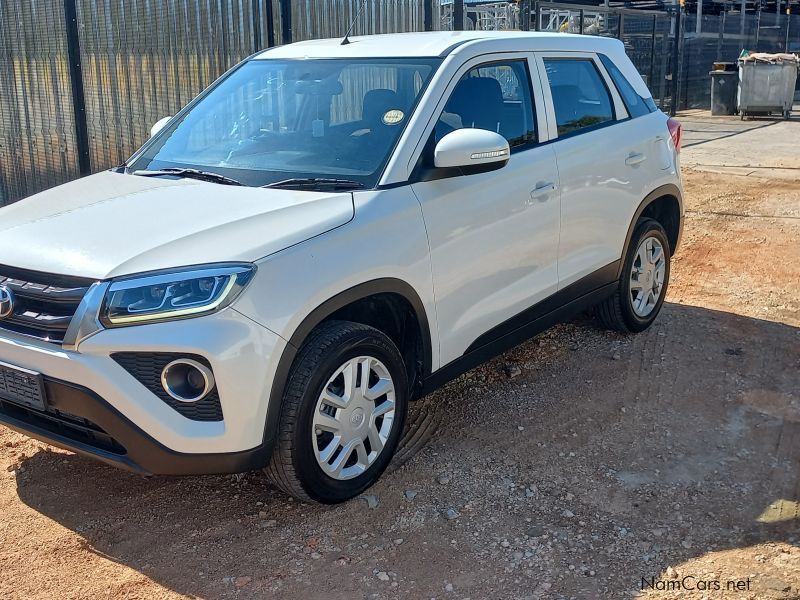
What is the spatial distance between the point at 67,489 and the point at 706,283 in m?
5.09

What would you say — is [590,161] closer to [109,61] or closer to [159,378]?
[159,378]

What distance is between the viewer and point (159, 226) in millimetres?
3375

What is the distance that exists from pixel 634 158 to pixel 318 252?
278cm

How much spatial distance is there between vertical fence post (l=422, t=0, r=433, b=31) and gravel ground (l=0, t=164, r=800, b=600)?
272 inches

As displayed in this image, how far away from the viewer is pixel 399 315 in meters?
3.88

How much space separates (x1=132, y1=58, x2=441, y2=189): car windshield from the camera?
3.92m

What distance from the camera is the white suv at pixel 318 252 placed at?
3.07 meters

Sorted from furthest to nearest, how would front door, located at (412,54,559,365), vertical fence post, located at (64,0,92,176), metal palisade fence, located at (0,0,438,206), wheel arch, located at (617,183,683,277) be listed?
metal palisade fence, located at (0,0,438,206)
vertical fence post, located at (64,0,92,176)
wheel arch, located at (617,183,683,277)
front door, located at (412,54,559,365)

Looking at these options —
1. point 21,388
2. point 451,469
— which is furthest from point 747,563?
point 21,388

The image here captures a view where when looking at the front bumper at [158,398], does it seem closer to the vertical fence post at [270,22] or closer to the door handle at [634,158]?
the door handle at [634,158]

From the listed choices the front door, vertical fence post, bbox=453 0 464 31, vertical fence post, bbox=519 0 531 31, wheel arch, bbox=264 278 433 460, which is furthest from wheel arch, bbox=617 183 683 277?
vertical fence post, bbox=519 0 531 31

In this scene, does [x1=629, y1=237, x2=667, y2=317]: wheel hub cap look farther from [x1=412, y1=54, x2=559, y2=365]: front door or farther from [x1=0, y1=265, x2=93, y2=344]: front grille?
[x1=0, y1=265, x2=93, y2=344]: front grille

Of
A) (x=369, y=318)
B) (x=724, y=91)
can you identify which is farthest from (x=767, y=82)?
(x=369, y=318)

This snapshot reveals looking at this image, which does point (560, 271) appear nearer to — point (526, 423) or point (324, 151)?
point (526, 423)
